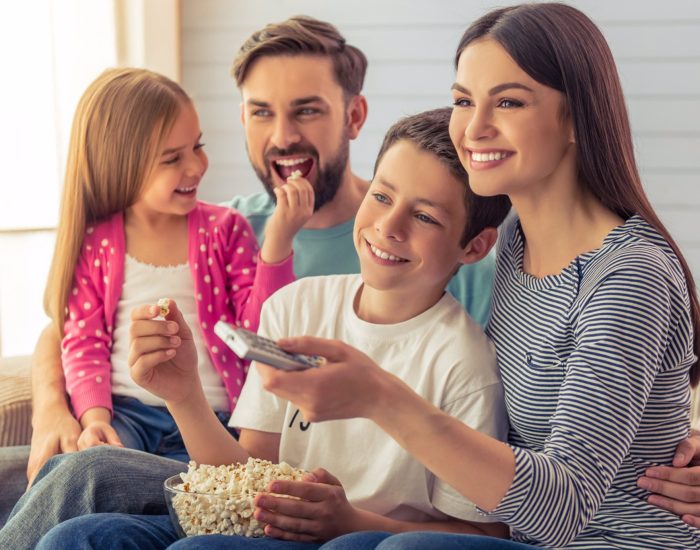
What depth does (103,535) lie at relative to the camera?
1.42 metres

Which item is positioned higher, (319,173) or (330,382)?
(319,173)

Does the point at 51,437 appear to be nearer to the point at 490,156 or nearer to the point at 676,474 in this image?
the point at 490,156

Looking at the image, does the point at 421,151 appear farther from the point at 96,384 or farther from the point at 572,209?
the point at 96,384

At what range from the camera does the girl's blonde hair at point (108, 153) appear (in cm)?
221

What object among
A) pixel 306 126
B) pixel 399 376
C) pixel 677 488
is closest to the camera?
pixel 677 488

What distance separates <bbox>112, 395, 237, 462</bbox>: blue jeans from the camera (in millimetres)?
2068

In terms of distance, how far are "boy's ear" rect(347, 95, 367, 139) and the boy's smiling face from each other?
2.69ft

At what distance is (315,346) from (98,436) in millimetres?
901

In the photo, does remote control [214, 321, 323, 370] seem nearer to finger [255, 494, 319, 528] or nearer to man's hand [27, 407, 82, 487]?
finger [255, 494, 319, 528]

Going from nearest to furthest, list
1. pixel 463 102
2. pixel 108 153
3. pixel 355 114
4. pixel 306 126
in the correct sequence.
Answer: pixel 463 102 < pixel 108 153 < pixel 306 126 < pixel 355 114

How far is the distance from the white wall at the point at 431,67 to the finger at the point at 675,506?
2641 millimetres

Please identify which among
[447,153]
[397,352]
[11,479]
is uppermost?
[447,153]

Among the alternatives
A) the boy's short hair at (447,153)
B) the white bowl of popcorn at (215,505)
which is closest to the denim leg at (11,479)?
the white bowl of popcorn at (215,505)

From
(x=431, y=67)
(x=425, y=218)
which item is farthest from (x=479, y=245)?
(x=431, y=67)
